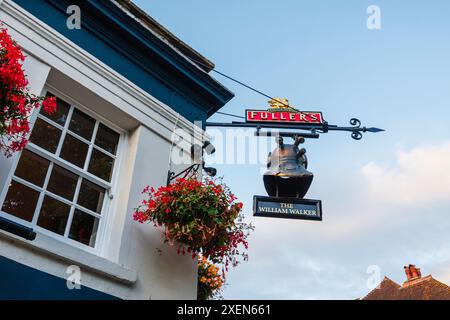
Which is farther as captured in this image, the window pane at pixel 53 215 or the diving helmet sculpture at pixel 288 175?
the diving helmet sculpture at pixel 288 175

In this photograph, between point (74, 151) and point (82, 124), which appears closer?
point (74, 151)

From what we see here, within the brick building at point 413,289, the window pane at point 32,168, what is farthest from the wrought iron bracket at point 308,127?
the brick building at point 413,289

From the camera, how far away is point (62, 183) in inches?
184

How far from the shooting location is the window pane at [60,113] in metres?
4.91

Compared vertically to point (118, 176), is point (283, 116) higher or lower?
higher

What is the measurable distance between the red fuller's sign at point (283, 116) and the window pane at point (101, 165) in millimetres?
1974

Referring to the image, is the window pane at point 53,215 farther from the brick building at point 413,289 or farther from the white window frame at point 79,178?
the brick building at point 413,289

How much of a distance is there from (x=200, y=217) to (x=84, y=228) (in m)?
1.30

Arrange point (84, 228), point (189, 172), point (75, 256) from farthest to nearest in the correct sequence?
1. point (189, 172)
2. point (84, 228)
3. point (75, 256)

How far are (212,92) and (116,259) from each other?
318 centimetres

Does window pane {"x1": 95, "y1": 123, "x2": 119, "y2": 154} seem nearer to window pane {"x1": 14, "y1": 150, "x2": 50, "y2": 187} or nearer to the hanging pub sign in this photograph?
window pane {"x1": 14, "y1": 150, "x2": 50, "y2": 187}

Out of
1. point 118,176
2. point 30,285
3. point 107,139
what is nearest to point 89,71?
point 107,139

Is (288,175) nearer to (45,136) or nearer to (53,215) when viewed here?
(53,215)

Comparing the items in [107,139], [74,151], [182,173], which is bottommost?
[74,151]
